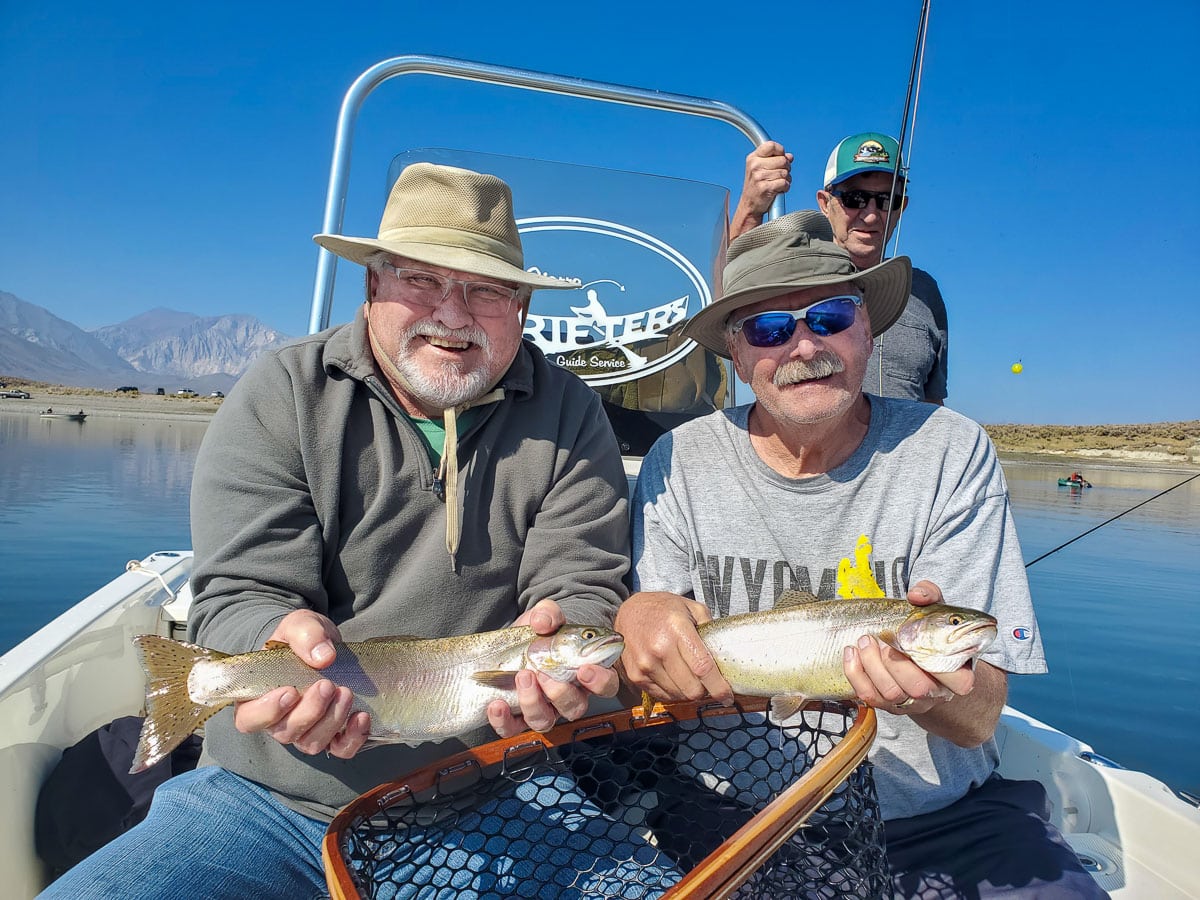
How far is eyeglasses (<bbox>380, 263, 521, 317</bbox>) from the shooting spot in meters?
2.72

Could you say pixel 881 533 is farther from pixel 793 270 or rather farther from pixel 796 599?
pixel 793 270

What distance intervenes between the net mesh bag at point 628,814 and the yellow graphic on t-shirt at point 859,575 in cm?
45

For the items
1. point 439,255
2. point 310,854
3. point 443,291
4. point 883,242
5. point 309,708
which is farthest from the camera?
point 883,242

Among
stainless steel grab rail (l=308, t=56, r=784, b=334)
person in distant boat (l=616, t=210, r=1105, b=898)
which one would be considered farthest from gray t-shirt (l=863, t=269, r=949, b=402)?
person in distant boat (l=616, t=210, r=1105, b=898)

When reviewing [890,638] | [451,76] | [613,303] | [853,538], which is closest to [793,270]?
[853,538]

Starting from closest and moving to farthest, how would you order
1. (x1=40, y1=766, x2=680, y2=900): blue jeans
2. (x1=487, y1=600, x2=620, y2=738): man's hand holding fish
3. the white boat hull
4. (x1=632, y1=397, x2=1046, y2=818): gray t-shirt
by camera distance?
1. (x1=40, y1=766, x2=680, y2=900): blue jeans
2. (x1=487, y1=600, x2=620, y2=738): man's hand holding fish
3. (x1=632, y1=397, x2=1046, y2=818): gray t-shirt
4. the white boat hull

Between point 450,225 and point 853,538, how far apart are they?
73.6 inches

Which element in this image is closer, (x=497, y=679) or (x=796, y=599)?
(x=497, y=679)

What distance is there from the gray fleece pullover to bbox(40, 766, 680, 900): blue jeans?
125 millimetres

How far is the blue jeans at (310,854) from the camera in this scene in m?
2.08

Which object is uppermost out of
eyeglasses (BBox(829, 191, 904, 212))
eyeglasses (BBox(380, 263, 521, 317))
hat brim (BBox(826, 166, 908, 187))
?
hat brim (BBox(826, 166, 908, 187))

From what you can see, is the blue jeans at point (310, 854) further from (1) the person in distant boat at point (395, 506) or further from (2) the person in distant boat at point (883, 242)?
(2) the person in distant boat at point (883, 242)

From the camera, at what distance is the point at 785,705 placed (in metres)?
2.37

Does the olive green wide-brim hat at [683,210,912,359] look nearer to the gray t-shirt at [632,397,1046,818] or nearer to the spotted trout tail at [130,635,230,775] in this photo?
the gray t-shirt at [632,397,1046,818]
